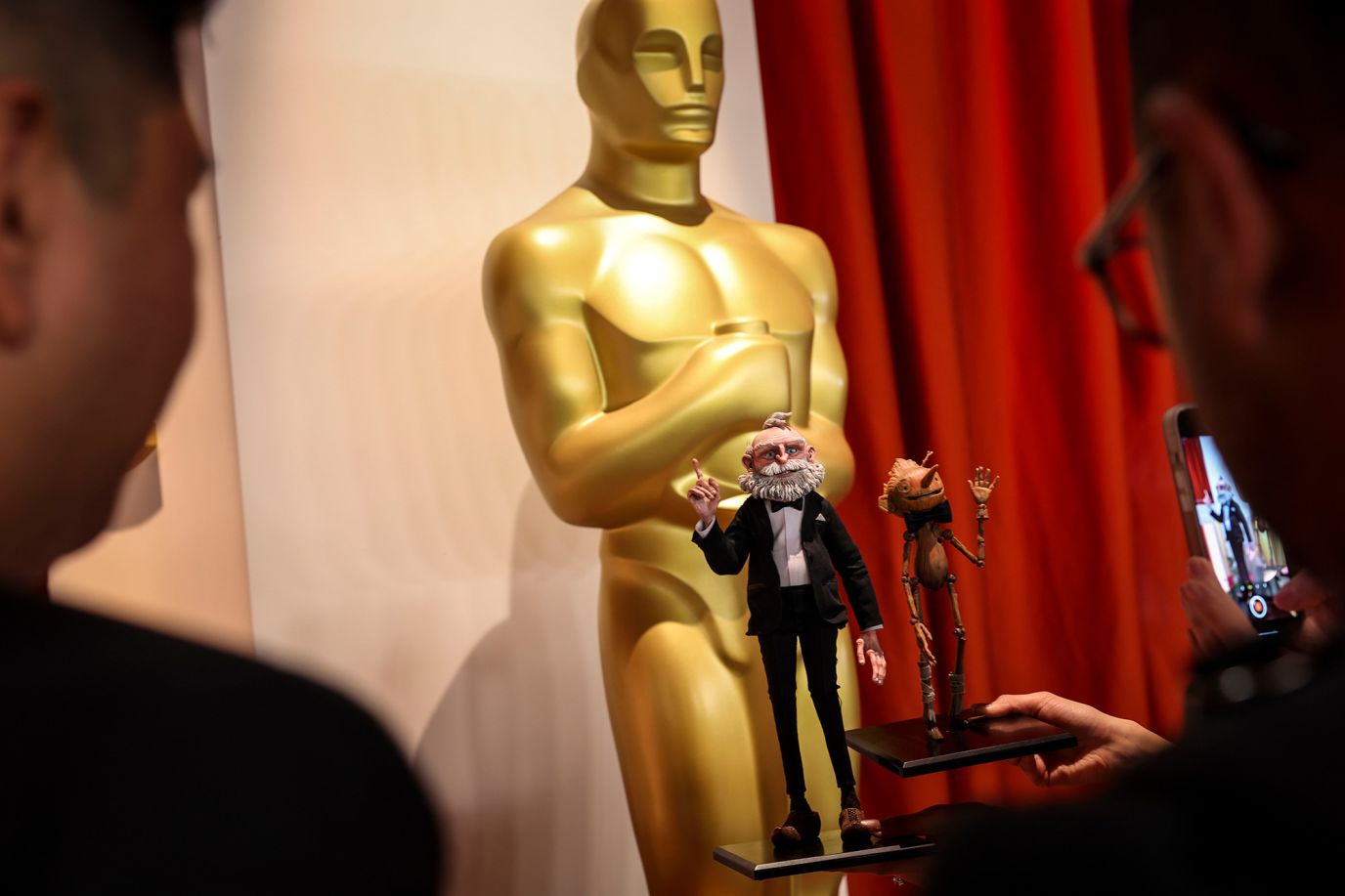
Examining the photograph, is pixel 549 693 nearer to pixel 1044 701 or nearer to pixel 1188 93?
pixel 1044 701

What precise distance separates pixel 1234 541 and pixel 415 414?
1.40 m

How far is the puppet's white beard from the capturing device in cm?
171

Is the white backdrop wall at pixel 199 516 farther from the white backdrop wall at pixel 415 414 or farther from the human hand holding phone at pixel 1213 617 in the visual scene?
the human hand holding phone at pixel 1213 617

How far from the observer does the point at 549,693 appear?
251 centimetres

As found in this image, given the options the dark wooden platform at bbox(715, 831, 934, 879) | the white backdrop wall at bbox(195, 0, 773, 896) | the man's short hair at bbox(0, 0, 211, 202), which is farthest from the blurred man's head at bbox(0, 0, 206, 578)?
the white backdrop wall at bbox(195, 0, 773, 896)

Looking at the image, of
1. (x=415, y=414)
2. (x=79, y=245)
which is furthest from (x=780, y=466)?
(x=79, y=245)

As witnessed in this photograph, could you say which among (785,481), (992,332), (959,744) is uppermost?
(992,332)

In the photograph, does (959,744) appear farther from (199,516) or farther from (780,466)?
(199,516)

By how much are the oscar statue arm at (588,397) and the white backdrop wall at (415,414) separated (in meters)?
0.56

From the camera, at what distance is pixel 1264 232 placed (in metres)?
0.42

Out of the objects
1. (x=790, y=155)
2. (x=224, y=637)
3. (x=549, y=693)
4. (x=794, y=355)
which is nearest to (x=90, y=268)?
(x=794, y=355)

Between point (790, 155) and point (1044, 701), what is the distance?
1519 mm

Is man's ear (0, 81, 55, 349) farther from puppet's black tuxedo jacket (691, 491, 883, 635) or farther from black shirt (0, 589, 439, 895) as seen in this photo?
puppet's black tuxedo jacket (691, 491, 883, 635)

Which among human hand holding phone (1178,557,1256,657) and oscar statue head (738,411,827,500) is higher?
oscar statue head (738,411,827,500)
